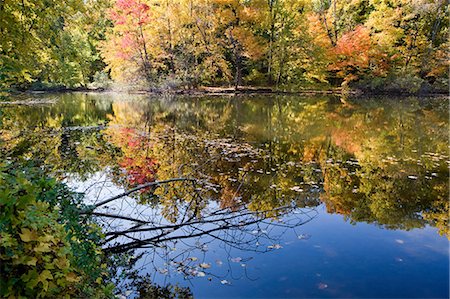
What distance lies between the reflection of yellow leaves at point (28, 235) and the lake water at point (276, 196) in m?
1.21

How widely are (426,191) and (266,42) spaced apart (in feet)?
89.2

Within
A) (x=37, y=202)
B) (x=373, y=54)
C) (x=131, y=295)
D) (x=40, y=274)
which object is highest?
(x=373, y=54)

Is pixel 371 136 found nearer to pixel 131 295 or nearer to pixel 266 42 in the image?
pixel 131 295

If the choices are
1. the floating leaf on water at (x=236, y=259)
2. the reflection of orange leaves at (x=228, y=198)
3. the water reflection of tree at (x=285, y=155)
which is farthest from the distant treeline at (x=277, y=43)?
the floating leaf on water at (x=236, y=259)

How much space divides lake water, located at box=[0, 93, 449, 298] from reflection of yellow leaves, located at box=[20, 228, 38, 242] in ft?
3.98

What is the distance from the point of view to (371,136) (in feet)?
39.3

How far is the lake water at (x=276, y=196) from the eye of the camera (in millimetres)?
4082

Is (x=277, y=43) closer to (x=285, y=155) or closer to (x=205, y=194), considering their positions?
(x=285, y=155)

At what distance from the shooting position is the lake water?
13.4 ft

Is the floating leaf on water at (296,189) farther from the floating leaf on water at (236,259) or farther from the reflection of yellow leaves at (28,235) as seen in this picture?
the reflection of yellow leaves at (28,235)

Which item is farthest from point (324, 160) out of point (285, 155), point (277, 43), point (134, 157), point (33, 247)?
point (277, 43)

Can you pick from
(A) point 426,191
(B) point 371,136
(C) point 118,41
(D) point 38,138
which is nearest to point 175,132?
(D) point 38,138

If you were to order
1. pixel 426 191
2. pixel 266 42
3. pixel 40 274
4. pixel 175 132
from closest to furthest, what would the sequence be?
pixel 40 274 < pixel 426 191 < pixel 175 132 < pixel 266 42

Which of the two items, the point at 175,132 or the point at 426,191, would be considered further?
the point at 175,132
